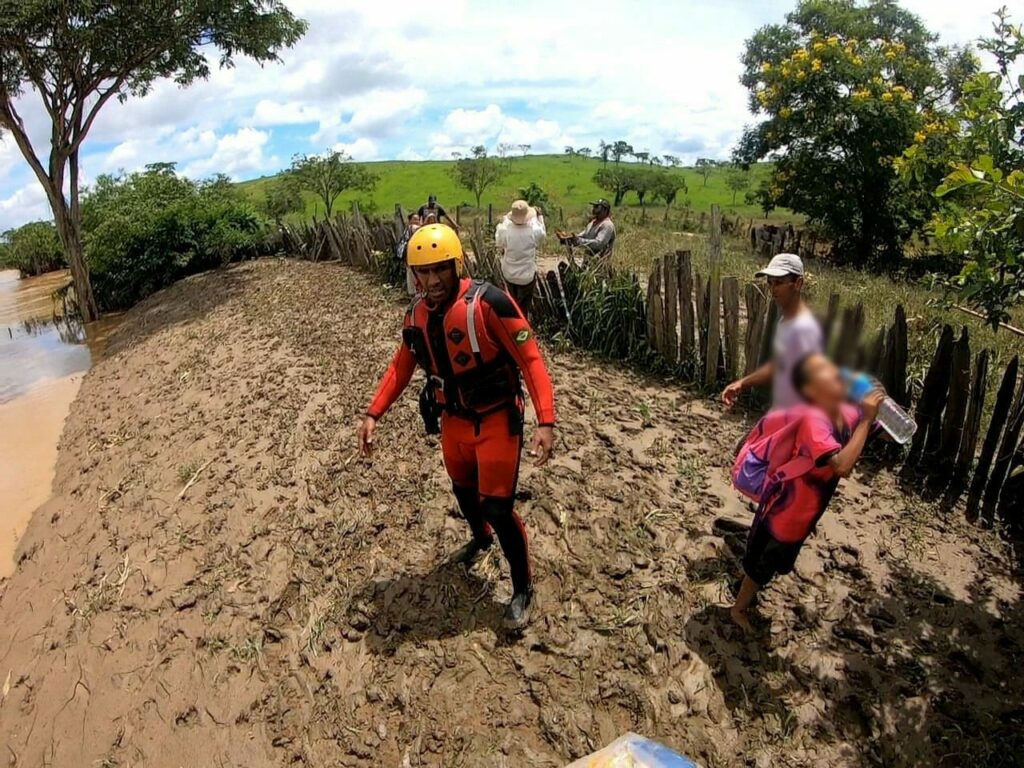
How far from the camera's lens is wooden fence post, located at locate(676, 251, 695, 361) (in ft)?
18.1

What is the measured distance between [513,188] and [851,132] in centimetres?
4134

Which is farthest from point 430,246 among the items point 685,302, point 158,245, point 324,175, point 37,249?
point 37,249

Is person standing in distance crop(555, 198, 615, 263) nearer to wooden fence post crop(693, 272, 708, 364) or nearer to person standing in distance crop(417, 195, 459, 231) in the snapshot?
person standing in distance crop(417, 195, 459, 231)

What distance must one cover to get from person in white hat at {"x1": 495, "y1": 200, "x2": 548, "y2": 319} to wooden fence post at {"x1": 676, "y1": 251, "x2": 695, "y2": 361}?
1.56 metres

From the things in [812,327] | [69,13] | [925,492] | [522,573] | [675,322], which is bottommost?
[925,492]

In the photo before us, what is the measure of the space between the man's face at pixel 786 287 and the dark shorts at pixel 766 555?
1625mm

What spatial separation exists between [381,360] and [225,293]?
6548mm

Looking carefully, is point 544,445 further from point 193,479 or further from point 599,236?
point 599,236

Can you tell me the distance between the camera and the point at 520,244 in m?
6.70

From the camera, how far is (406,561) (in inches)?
154

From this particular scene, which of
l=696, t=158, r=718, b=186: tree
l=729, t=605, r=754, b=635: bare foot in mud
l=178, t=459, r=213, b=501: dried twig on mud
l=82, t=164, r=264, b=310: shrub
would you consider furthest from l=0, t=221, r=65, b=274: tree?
l=696, t=158, r=718, b=186: tree

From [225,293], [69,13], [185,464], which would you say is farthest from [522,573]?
[69,13]

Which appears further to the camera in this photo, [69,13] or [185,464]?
[69,13]

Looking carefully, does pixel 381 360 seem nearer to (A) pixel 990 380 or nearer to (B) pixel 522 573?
(B) pixel 522 573
